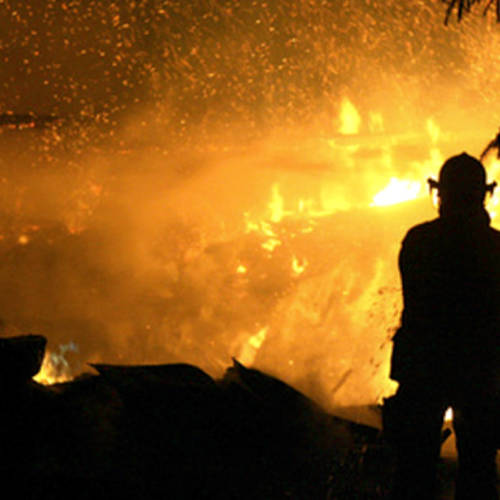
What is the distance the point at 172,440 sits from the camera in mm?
3027

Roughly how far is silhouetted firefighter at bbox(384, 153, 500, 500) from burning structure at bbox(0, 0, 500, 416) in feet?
11.5

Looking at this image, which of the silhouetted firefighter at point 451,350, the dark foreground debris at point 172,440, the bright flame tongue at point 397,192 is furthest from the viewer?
the bright flame tongue at point 397,192

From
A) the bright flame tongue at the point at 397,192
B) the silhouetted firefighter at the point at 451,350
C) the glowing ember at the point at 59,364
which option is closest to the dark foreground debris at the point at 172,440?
the silhouetted firefighter at the point at 451,350

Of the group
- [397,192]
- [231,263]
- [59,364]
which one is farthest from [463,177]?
[59,364]

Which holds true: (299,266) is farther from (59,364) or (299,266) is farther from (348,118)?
(59,364)

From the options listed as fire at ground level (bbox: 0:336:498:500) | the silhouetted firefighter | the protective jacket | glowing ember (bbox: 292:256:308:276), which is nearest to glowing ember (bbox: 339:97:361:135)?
glowing ember (bbox: 292:256:308:276)

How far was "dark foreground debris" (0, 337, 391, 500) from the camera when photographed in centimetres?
259

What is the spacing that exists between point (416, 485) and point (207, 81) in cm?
479

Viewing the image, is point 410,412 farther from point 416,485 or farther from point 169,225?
point 169,225

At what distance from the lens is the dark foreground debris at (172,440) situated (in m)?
2.59

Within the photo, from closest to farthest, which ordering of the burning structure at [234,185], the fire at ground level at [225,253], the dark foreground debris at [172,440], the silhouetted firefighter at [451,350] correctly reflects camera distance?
the silhouetted firefighter at [451,350] < the dark foreground debris at [172,440] < the burning structure at [234,185] < the fire at ground level at [225,253]

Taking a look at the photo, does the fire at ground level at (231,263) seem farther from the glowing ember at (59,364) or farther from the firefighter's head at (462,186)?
the firefighter's head at (462,186)

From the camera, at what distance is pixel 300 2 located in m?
5.38

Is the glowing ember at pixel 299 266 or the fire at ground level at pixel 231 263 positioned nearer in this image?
the fire at ground level at pixel 231 263
